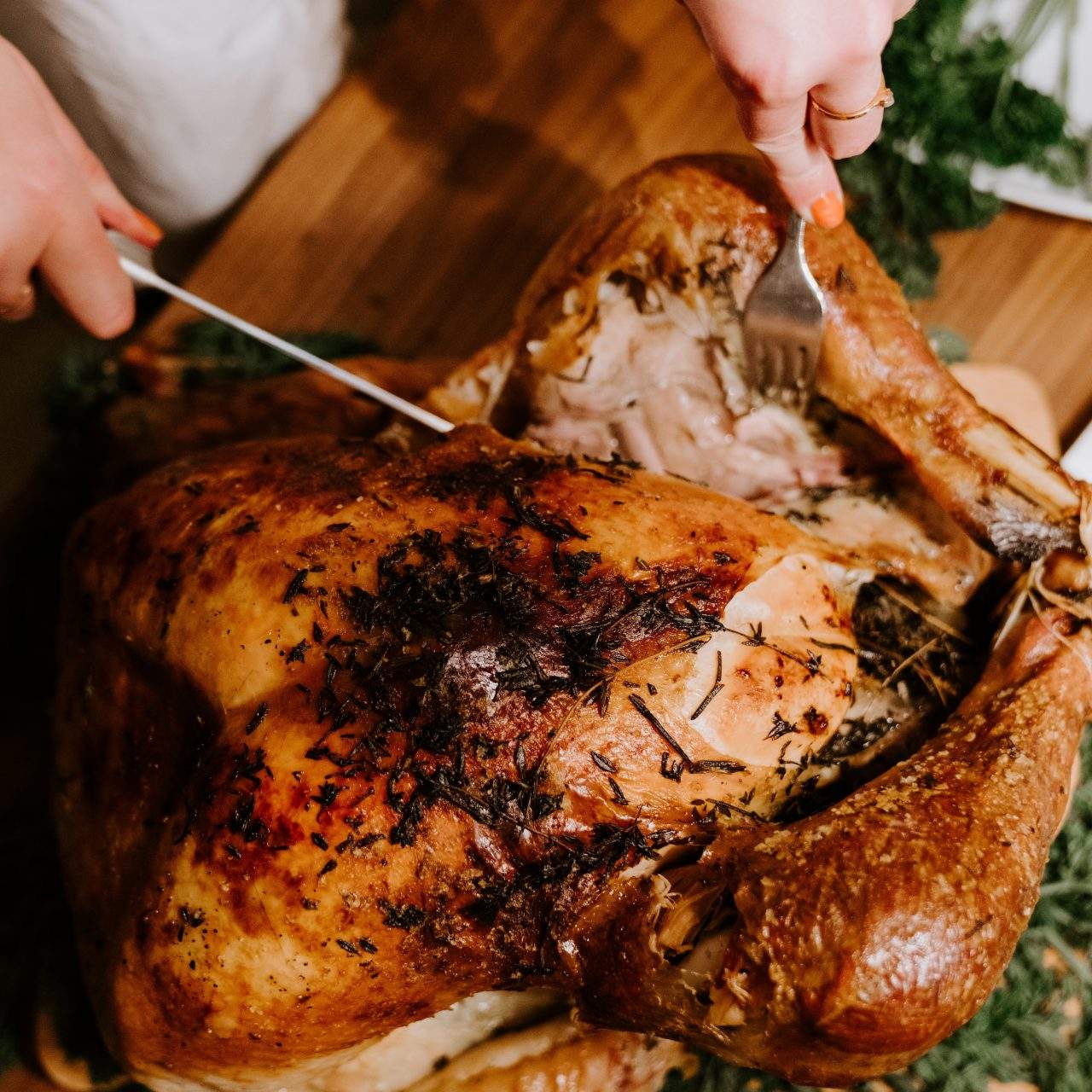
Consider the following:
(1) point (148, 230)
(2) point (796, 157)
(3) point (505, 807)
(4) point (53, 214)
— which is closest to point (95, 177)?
(1) point (148, 230)

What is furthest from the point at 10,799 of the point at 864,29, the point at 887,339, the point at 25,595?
the point at 864,29

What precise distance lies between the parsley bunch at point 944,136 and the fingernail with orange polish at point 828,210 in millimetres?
693

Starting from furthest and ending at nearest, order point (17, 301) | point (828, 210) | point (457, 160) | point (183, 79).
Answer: point (457, 160) < point (183, 79) < point (17, 301) < point (828, 210)

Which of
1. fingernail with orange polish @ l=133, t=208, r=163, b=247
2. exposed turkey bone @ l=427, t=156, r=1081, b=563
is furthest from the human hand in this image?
fingernail with orange polish @ l=133, t=208, r=163, b=247

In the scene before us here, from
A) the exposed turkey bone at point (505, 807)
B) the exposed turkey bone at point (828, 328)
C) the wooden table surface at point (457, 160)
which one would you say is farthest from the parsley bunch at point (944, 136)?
the exposed turkey bone at point (505, 807)

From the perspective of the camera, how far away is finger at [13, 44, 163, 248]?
156cm

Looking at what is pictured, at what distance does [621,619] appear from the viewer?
1.27 m

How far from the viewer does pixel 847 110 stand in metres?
1.20

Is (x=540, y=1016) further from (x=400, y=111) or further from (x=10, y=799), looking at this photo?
(x=400, y=111)

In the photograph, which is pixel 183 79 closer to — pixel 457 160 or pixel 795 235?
pixel 457 160

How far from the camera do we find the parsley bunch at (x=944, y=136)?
6.68 feet

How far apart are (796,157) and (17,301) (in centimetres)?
122

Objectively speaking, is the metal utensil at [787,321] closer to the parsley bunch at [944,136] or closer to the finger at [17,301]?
the parsley bunch at [944,136]

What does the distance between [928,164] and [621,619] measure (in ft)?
4.69
